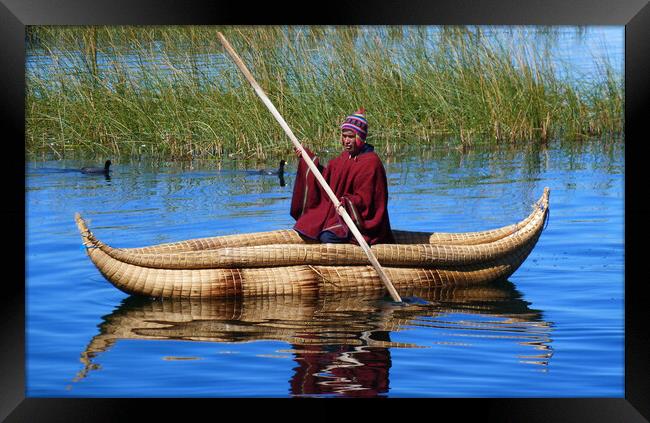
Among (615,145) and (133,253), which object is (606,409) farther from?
(615,145)

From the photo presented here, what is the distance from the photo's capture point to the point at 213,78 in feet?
45.2

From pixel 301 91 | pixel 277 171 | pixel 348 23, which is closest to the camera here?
pixel 348 23

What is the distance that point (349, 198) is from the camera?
32.4ft

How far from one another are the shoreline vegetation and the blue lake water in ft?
2.21

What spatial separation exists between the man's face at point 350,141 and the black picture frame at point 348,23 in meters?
2.11

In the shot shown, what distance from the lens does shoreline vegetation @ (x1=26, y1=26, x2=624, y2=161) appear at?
13.5 meters

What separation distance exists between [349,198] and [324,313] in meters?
0.98

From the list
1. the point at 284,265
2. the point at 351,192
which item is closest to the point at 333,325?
the point at 284,265

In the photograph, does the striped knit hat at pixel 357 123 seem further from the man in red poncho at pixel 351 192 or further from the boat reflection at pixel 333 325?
the boat reflection at pixel 333 325

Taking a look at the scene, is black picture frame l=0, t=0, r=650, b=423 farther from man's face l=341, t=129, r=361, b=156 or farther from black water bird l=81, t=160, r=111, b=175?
black water bird l=81, t=160, r=111, b=175

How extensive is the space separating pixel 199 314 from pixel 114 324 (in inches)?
21.7

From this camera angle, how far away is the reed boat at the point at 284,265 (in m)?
9.35

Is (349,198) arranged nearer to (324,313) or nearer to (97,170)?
(324,313)
